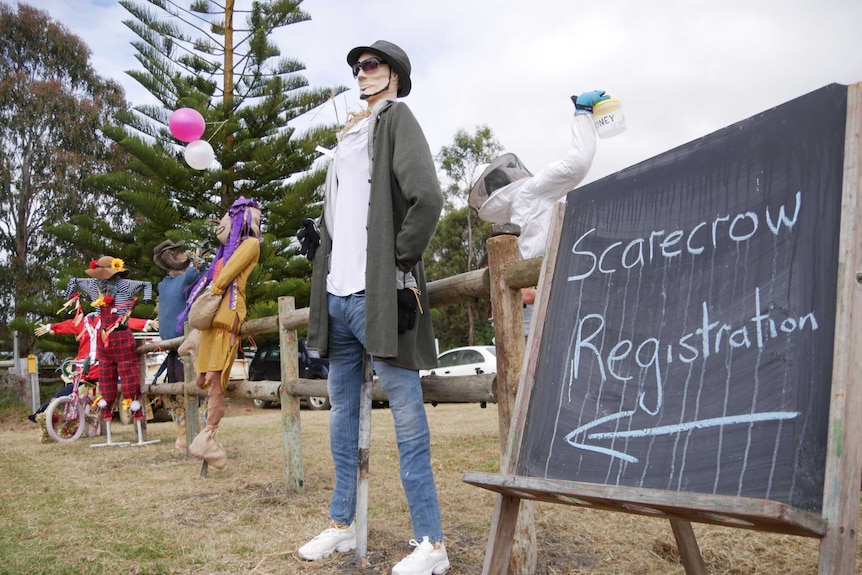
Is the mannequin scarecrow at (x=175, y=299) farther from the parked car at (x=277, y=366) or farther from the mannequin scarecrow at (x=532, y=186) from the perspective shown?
the parked car at (x=277, y=366)

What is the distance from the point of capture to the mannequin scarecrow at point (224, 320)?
13.7 ft

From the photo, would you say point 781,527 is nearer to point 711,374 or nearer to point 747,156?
point 711,374

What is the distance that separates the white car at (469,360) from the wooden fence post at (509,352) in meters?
10.9

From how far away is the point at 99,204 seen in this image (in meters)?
21.4

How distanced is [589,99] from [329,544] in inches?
79.6

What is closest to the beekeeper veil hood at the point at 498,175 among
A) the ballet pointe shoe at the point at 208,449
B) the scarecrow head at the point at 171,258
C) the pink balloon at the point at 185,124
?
the ballet pointe shoe at the point at 208,449

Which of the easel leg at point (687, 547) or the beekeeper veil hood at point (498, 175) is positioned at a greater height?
the beekeeper veil hood at point (498, 175)

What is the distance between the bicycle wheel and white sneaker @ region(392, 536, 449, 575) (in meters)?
6.13

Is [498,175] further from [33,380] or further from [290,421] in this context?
[33,380]

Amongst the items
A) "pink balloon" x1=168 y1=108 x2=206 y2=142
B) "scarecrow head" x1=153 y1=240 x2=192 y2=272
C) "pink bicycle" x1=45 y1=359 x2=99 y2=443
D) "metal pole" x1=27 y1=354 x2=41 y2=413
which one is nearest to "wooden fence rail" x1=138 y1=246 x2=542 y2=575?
"pink balloon" x1=168 y1=108 x2=206 y2=142

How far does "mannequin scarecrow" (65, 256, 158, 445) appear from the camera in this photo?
22.6 feet

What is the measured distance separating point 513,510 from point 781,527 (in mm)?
717

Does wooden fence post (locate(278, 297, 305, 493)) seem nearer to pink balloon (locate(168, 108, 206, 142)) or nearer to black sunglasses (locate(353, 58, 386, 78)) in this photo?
black sunglasses (locate(353, 58, 386, 78))

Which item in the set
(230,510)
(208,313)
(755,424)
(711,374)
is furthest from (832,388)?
(208,313)
